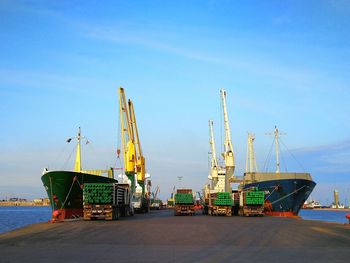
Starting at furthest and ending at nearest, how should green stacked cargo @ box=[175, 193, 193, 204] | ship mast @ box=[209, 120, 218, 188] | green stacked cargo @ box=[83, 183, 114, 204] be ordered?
ship mast @ box=[209, 120, 218, 188], green stacked cargo @ box=[175, 193, 193, 204], green stacked cargo @ box=[83, 183, 114, 204]

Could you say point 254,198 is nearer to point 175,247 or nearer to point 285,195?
point 285,195

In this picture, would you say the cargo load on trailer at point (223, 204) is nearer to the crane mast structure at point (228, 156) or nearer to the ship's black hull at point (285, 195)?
the ship's black hull at point (285, 195)

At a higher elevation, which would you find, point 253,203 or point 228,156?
point 228,156

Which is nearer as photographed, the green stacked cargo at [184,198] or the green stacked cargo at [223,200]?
the green stacked cargo at [223,200]

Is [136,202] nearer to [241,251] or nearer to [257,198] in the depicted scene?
[257,198]

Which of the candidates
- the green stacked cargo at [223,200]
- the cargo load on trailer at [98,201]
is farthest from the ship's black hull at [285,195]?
the cargo load on trailer at [98,201]

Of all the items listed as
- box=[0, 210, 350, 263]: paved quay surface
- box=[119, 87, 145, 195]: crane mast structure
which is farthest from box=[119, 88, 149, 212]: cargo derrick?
box=[0, 210, 350, 263]: paved quay surface

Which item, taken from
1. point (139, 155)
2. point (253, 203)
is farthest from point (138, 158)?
point (253, 203)

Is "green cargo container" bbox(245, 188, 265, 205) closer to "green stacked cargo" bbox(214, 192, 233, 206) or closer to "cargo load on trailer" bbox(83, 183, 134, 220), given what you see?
"green stacked cargo" bbox(214, 192, 233, 206)

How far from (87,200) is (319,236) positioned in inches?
873

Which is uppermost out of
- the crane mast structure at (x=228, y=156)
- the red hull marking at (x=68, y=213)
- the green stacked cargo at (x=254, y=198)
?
the crane mast structure at (x=228, y=156)

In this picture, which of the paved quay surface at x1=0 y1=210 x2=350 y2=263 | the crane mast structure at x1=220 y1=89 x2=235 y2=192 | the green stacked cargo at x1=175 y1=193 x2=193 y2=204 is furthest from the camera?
the crane mast structure at x1=220 y1=89 x2=235 y2=192

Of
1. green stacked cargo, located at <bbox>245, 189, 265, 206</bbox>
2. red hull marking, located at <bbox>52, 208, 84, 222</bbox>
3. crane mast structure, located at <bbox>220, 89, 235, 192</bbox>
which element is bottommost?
red hull marking, located at <bbox>52, 208, 84, 222</bbox>

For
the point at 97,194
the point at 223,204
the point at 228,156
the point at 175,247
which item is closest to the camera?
the point at 175,247
